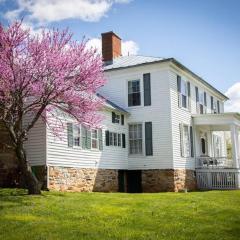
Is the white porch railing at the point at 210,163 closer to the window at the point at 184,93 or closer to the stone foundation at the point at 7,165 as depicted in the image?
the window at the point at 184,93

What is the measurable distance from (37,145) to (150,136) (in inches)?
324

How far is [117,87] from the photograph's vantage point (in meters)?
26.2

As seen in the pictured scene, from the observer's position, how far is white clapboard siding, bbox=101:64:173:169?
24281 mm

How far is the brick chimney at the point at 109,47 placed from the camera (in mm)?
28609

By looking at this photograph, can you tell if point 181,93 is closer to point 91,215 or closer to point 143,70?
point 143,70

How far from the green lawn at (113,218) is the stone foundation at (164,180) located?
8.80 meters

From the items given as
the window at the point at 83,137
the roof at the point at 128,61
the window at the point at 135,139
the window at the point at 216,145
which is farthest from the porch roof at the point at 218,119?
the window at the point at 83,137

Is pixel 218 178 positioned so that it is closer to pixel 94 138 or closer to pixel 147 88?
pixel 147 88

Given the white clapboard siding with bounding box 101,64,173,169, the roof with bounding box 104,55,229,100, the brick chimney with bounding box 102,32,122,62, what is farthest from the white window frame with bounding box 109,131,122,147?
the brick chimney with bounding box 102,32,122,62

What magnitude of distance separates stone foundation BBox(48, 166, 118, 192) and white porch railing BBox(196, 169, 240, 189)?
5889 mm

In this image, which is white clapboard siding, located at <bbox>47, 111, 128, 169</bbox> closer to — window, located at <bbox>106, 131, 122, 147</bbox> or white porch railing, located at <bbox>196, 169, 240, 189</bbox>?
window, located at <bbox>106, 131, 122, 147</bbox>

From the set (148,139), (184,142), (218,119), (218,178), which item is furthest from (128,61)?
(218,178)

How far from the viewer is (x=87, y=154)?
2108 centimetres

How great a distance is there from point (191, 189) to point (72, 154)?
9105mm
